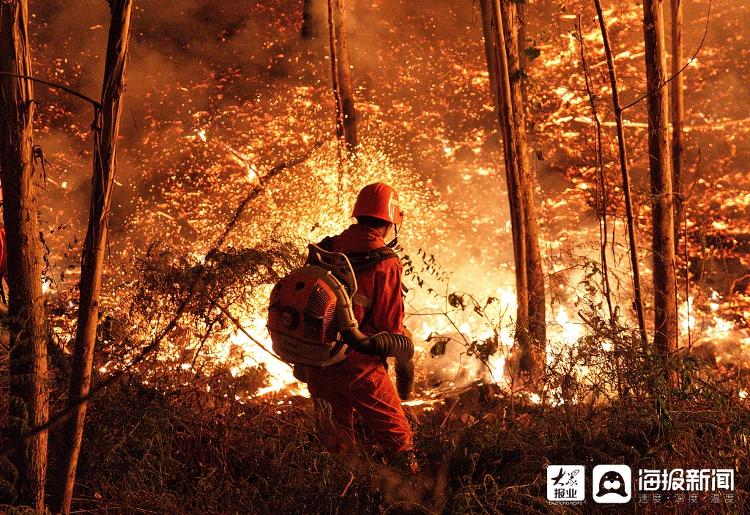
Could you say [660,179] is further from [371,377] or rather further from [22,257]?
[22,257]

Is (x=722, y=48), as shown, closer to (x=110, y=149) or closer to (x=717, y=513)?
(x=717, y=513)

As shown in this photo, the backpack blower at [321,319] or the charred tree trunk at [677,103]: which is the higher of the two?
the charred tree trunk at [677,103]

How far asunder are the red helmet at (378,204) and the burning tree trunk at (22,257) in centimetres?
177

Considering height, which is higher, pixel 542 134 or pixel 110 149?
pixel 542 134

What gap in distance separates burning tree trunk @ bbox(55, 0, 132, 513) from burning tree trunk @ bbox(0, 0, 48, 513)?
15 cm

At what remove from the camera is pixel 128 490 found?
3.76 meters

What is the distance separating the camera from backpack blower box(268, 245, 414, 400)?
388 centimetres

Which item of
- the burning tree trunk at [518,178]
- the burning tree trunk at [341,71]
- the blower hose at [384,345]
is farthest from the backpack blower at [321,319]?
the burning tree trunk at [341,71]

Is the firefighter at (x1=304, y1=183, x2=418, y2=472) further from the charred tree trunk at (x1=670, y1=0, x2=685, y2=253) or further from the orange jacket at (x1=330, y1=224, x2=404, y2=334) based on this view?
the charred tree trunk at (x1=670, y1=0, x2=685, y2=253)

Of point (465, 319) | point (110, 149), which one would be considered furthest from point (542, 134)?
point (110, 149)

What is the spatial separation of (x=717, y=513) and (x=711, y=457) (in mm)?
341

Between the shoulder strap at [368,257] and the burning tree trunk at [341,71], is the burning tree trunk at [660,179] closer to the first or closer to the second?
the shoulder strap at [368,257]

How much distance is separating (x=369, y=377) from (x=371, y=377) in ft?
0.04

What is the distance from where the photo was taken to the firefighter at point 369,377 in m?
4.13
